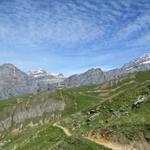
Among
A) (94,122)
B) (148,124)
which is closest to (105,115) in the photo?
(94,122)

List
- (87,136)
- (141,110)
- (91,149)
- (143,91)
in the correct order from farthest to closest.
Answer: (143,91), (141,110), (87,136), (91,149)

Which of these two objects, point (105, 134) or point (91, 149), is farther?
point (105, 134)

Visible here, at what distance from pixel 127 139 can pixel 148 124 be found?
4.16m

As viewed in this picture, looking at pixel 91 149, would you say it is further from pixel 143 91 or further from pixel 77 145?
pixel 143 91

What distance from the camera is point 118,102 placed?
86125 millimetres

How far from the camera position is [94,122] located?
255 feet

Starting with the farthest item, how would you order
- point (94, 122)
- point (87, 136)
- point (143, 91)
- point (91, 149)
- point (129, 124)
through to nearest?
1. point (143, 91)
2. point (94, 122)
3. point (87, 136)
4. point (129, 124)
5. point (91, 149)

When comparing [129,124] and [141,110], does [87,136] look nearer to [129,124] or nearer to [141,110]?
[129,124]

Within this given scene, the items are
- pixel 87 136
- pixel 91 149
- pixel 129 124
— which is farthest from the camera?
pixel 87 136

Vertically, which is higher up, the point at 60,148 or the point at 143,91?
the point at 143,91

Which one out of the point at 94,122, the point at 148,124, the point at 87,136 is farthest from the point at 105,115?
the point at 148,124

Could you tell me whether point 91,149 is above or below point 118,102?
below

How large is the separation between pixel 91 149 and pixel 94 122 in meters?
29.3

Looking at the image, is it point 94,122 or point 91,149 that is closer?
point 91,149
